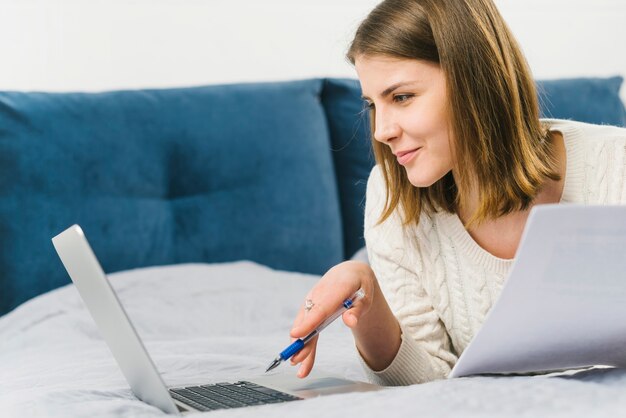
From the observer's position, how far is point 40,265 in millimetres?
1920

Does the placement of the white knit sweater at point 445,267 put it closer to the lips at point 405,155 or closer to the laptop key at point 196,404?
the lips at point 405,155

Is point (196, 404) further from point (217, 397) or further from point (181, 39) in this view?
point (181, 39)

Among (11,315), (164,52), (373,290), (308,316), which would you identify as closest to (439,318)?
(373,290)

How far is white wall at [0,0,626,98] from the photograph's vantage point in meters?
2.25

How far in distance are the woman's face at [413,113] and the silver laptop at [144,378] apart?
33cm

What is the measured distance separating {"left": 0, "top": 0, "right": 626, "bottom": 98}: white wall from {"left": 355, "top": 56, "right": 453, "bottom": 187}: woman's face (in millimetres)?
1207

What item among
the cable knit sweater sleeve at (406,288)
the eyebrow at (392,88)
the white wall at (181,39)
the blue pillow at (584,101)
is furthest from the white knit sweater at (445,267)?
the white wall at (181,39)

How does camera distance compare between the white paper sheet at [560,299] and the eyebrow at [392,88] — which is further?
the eyebrow at [392,88]

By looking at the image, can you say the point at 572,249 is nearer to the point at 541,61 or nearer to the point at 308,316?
the point at 308,316

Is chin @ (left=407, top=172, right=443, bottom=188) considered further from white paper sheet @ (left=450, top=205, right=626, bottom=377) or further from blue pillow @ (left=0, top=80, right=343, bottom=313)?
blue pillow @ (left=0, top=80, right=343, bottom=313)

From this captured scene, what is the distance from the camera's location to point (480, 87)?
1.24 meters

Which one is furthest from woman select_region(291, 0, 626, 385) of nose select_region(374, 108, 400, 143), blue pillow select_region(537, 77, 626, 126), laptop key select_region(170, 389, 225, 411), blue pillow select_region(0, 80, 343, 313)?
blue pillow select_region(537, 77, 626, 126)

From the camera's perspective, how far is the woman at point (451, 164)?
1239 millimetres

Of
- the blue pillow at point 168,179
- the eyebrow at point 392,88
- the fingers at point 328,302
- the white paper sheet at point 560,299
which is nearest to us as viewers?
the white paper sheet at point 560,299
